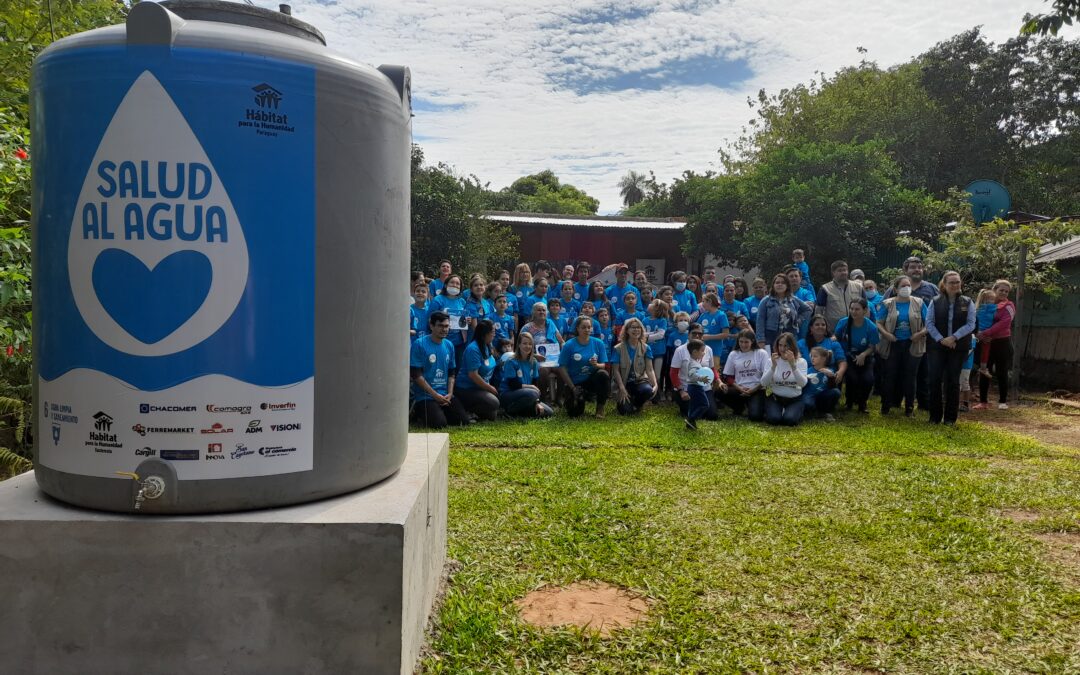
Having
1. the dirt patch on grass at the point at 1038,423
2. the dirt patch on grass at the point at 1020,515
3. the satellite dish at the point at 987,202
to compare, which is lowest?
the dirt patch on grass at the point at 1038,423

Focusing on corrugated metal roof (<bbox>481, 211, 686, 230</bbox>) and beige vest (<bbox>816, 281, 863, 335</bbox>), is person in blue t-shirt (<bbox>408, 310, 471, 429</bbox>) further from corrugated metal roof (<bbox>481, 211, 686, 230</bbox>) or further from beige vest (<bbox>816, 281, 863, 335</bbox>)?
corrugated metal roof (<bbox>481, 211, 686, 230</bbox>)

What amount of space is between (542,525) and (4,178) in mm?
3957

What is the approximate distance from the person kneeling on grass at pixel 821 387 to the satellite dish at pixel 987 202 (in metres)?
8.32

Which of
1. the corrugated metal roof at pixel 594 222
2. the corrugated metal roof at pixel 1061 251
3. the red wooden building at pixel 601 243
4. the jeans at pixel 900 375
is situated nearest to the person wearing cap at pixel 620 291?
the jeans at pixel 900 375

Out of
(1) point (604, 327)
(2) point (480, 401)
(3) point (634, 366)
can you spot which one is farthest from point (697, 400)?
(2) point (480, 401)

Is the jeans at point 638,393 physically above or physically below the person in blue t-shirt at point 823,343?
below

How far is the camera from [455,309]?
11102mm

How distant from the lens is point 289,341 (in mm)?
2793

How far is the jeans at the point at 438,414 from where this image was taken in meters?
9.10

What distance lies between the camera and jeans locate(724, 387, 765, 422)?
10.0 metres

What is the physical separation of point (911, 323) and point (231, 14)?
33.2ft

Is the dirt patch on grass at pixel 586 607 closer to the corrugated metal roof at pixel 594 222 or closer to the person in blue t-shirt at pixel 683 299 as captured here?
the person in blue t-shirt at pixel 683 299

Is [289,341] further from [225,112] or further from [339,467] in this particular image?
[225,112]

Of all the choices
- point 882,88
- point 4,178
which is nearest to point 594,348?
point 4,178
